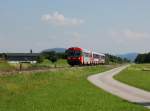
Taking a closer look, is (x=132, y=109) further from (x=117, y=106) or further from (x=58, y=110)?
(x=58, y=110)

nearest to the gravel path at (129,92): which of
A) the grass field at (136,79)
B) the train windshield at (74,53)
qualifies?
the grass field at (136,79)

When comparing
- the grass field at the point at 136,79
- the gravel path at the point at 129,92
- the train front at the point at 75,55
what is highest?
the train front at the point at 75,55

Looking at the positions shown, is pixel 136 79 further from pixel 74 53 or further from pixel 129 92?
pixel 74 53

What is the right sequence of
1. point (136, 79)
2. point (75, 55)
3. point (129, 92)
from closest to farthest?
1. point (129, 92)
2. point (136, 79)
3. point (75, 55)

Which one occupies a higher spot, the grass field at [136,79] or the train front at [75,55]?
the train front at [75,55]

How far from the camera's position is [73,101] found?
69.2ft

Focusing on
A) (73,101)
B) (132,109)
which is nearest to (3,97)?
(73,101)

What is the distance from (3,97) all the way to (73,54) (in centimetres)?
5425

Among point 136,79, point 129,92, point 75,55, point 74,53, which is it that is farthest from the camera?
point 74,53

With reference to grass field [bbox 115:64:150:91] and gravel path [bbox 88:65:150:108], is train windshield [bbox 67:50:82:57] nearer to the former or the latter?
grass field [bbox 115:64:150:91]

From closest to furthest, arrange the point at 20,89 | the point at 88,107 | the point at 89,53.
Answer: the point at 88,107
the point at 20,89
the point at 89,53

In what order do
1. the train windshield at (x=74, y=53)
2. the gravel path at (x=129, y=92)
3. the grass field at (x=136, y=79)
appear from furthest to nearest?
the train windshield at (x=74, y=53) < the grass field at (x=136, y=79) < the gravel path at (x=129, y=92)

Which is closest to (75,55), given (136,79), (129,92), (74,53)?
(74,53)

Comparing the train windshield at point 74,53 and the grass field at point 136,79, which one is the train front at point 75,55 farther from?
the grass field at point 136,79
